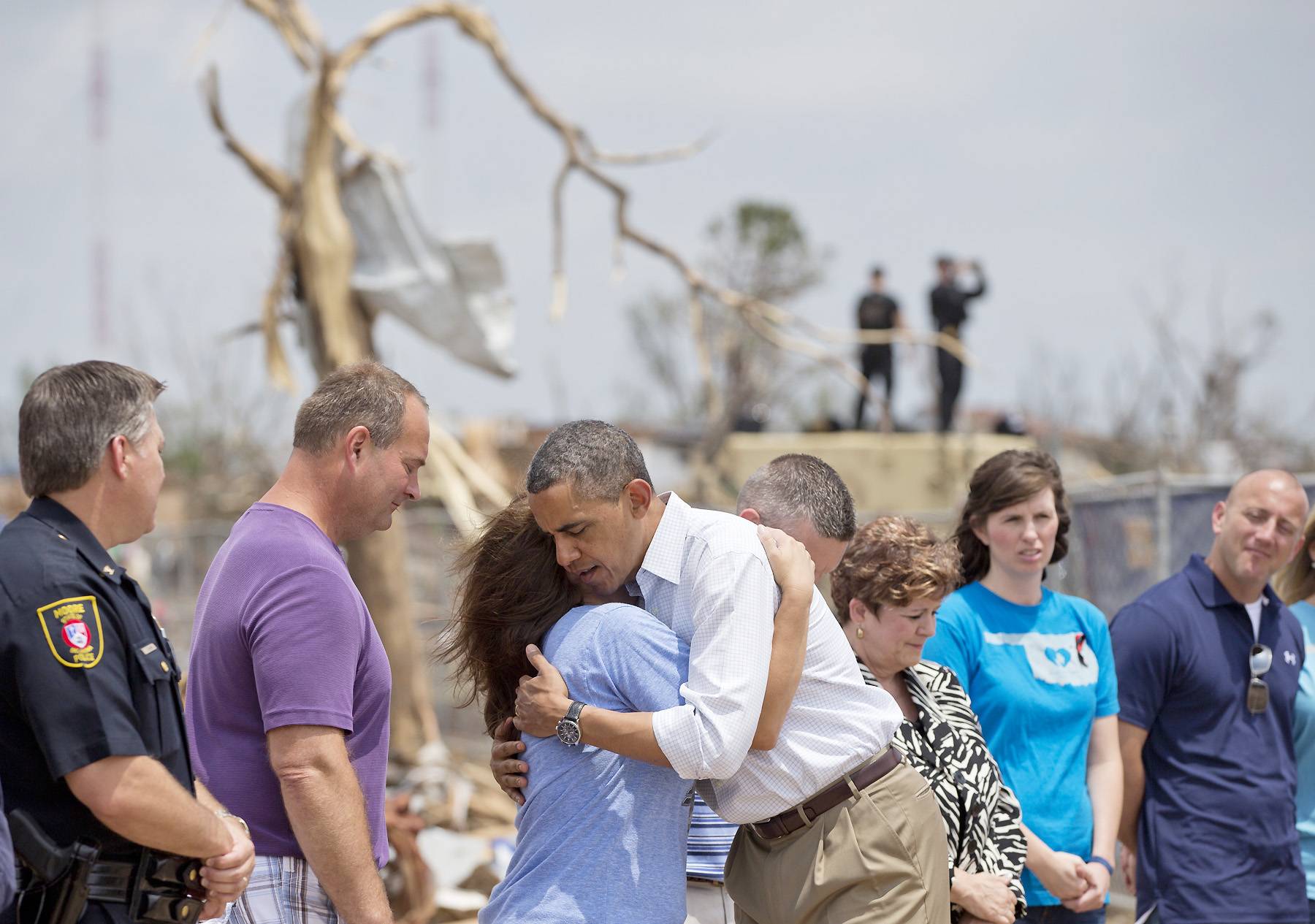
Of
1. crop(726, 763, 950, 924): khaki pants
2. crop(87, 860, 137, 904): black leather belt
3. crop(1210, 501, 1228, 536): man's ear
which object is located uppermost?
crop(1210, 501, 1228, 536): man's ear

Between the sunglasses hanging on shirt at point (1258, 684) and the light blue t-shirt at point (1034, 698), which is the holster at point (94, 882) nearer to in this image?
the light blue t-shirt at point (1034, 698)

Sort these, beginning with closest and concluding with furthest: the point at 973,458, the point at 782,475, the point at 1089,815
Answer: the point at 782,475 < the point at 1089,815 < the point at 973,458

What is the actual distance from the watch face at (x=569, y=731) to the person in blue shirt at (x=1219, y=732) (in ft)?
7.06

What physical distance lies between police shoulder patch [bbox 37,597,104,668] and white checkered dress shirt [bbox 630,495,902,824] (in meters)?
0.92

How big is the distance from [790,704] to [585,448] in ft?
1.96

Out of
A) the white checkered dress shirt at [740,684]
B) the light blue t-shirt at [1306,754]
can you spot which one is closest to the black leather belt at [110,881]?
the white checkered dress shirt at [740,684]

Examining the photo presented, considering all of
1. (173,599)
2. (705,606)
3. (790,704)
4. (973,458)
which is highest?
(705,606)

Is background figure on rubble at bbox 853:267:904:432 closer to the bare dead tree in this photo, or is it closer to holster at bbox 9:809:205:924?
the bare dead tree

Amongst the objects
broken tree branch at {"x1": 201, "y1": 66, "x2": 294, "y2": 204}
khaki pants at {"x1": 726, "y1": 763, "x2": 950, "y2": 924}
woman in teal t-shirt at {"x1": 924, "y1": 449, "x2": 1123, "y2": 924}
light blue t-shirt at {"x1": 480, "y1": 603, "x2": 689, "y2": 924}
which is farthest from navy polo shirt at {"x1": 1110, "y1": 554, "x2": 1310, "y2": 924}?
broken tree branch at {"x1": 201, "y1": 66, "x2": 294, "y2": 204}

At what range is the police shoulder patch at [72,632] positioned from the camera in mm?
2123

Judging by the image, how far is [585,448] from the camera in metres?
2.33

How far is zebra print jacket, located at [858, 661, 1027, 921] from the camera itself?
283 cm

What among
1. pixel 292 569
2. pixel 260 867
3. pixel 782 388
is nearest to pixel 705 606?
pixel 292 569

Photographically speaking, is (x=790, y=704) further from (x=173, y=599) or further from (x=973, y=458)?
(x=173, y=599)
